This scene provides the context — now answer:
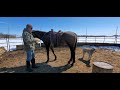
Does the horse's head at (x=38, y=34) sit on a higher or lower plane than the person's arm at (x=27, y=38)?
higher

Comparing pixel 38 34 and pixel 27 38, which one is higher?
pixel 38 34

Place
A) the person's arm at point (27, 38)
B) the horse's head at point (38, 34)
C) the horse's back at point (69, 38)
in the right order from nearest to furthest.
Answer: the person's arm at point (27, 38) < the horse's back at point (69, 38) < the horse's head at point (38, 34)

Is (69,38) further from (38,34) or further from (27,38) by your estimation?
(27,38)

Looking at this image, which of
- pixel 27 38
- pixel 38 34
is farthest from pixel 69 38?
pixel 27 38

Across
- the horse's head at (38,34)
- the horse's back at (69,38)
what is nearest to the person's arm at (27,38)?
the horse's head at (38,34)

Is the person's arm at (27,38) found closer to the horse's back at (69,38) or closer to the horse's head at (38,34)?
the horse's head at (38,34)

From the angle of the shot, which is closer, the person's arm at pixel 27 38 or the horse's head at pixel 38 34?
the person's arm at pixel 27 38

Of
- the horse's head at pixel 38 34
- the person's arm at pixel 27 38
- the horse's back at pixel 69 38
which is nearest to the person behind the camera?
the person's arm at pixel 27 38
